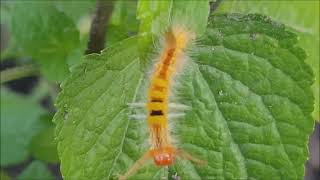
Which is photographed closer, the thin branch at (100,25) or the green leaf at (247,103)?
the green leaf at (247,103)

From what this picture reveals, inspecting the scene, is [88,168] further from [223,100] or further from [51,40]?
[51,40]

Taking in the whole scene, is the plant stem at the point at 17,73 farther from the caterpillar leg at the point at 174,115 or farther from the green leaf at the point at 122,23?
the caterpillar leg at the point at 174,115

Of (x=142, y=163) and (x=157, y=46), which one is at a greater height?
(x=157, y=46)

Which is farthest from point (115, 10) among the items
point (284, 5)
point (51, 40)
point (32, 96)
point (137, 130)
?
point (32, 96)

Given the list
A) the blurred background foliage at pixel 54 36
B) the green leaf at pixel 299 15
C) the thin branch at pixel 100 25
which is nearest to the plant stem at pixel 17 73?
the blurred background foliage at pixel 54 36

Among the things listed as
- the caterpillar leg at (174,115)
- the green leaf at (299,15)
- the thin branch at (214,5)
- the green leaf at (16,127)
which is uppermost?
the thin branch at (214,5)

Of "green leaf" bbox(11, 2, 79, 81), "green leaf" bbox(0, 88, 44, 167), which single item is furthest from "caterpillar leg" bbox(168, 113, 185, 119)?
"green leaf" bbox(0, 88, 44, 167)

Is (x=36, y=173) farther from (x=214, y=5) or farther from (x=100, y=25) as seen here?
(x=214, y=5)
